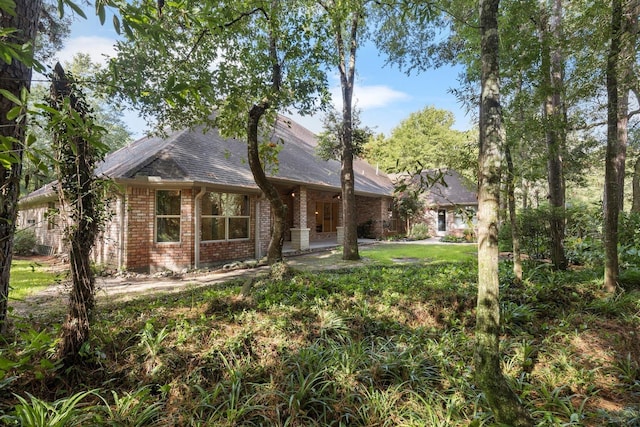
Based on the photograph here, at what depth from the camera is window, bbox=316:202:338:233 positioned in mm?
17938

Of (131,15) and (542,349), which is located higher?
(131,15)

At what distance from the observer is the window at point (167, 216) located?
959cm

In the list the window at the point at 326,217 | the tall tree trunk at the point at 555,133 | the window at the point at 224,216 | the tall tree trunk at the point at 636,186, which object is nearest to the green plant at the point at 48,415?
the window at the point at 224,216

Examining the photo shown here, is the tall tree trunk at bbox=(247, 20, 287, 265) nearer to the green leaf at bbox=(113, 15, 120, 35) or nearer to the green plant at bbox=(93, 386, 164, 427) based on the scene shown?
the green plant at bbox=(93, 386, 164, 427)

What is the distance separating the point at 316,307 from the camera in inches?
178

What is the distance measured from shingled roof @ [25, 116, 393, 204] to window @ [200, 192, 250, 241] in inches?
30.0

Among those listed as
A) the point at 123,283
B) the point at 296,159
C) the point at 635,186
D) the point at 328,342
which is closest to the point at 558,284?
the point at 328,342

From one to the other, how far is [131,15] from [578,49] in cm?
774

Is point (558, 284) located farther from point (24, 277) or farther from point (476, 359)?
point (24, 277)

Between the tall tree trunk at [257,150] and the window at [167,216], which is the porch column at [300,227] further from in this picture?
the tall tree trunk at [257,150]

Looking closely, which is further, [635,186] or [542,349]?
[635,186]

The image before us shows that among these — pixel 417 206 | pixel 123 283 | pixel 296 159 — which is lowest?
pixel 123 283

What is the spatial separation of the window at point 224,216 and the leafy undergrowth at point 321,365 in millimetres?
5537

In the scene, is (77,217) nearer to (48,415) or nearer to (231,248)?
(48,415)
